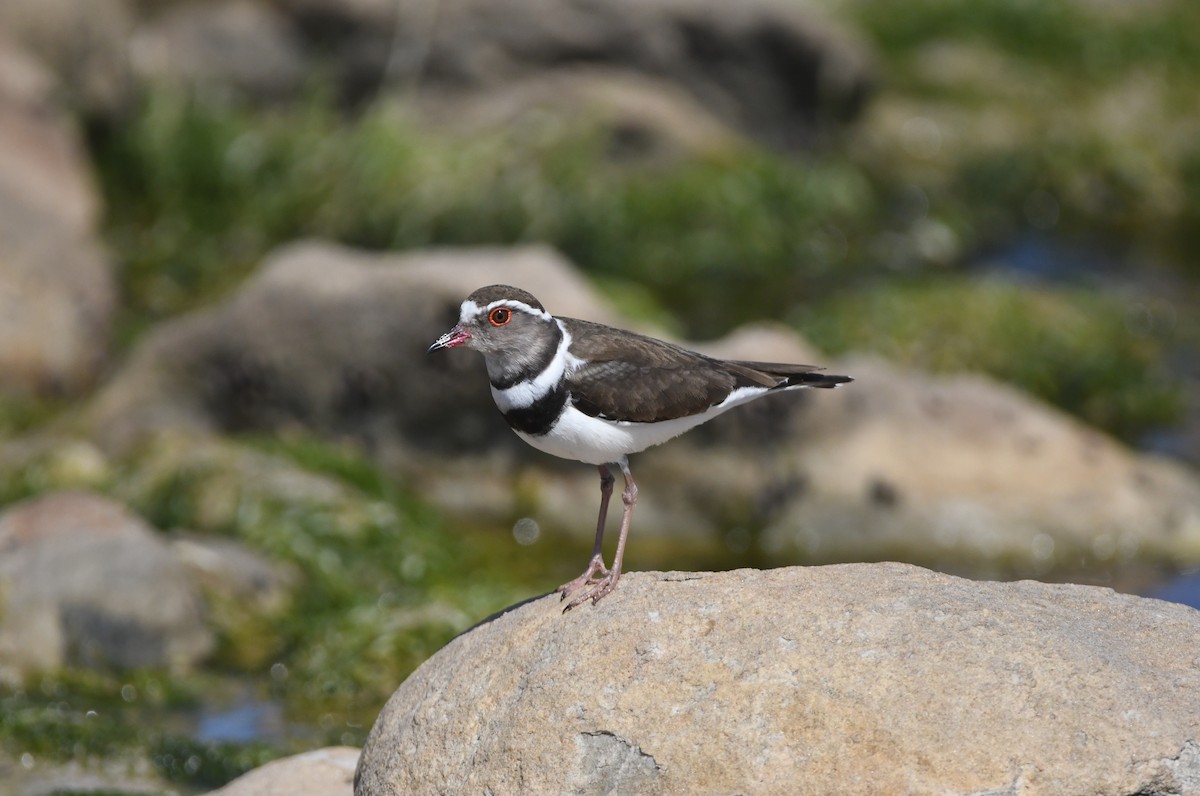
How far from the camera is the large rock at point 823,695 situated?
5816mm

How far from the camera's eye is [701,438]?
1286cm

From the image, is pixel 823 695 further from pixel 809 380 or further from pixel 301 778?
pixel 301 778

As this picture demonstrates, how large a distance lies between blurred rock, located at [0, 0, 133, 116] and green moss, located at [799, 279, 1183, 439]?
8275mm

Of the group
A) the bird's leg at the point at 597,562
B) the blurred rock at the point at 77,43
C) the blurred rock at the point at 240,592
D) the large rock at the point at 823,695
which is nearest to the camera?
the large rock at the point at 823,695

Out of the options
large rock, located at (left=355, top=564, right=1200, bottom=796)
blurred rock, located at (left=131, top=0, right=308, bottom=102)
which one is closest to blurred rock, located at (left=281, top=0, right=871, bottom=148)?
blurred rock, located at (left=131, top=0, right=308, bottom=102)

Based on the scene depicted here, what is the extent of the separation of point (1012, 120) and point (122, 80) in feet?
40.7

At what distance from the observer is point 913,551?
12.5 meters

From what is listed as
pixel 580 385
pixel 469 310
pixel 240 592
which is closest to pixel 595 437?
pixel 580 385

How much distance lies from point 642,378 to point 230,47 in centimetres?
1382

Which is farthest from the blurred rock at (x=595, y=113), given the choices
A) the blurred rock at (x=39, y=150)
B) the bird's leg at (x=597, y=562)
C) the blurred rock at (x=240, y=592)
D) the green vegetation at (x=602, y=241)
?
the bird's leg at (x=597, y=562)

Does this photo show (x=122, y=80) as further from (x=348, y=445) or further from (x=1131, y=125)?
(x=1131, y=125)

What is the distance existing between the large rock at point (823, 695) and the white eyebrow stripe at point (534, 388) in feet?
3.29

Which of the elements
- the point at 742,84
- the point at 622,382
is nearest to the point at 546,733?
the point at 622,382

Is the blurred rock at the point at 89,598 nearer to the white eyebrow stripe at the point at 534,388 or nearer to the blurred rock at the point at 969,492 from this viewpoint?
the white eyebrow stripe at the point at 534,388
